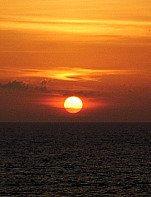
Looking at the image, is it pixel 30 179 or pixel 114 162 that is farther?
pixel 114 162

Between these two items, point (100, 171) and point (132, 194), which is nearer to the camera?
point (132, 194)

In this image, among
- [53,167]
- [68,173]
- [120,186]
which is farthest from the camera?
[53,167]

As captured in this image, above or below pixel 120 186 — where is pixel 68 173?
above

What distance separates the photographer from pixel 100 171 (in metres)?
97.2

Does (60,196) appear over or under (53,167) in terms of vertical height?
under

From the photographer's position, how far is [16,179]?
84312mm

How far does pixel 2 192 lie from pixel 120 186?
14764mm

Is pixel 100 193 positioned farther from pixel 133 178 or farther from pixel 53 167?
pixel 53 167

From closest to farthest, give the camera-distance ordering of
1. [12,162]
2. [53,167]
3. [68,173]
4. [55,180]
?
[55,180]
[68,173]
[53,167]
[12,162]

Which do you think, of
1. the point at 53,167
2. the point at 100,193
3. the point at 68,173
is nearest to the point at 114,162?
the point at 53,167

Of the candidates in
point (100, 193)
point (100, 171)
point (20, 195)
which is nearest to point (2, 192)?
point (20, 195)

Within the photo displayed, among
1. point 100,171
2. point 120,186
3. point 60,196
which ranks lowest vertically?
point 60,196

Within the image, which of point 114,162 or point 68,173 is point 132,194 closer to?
point 68,173

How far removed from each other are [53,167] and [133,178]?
64.5 ft
